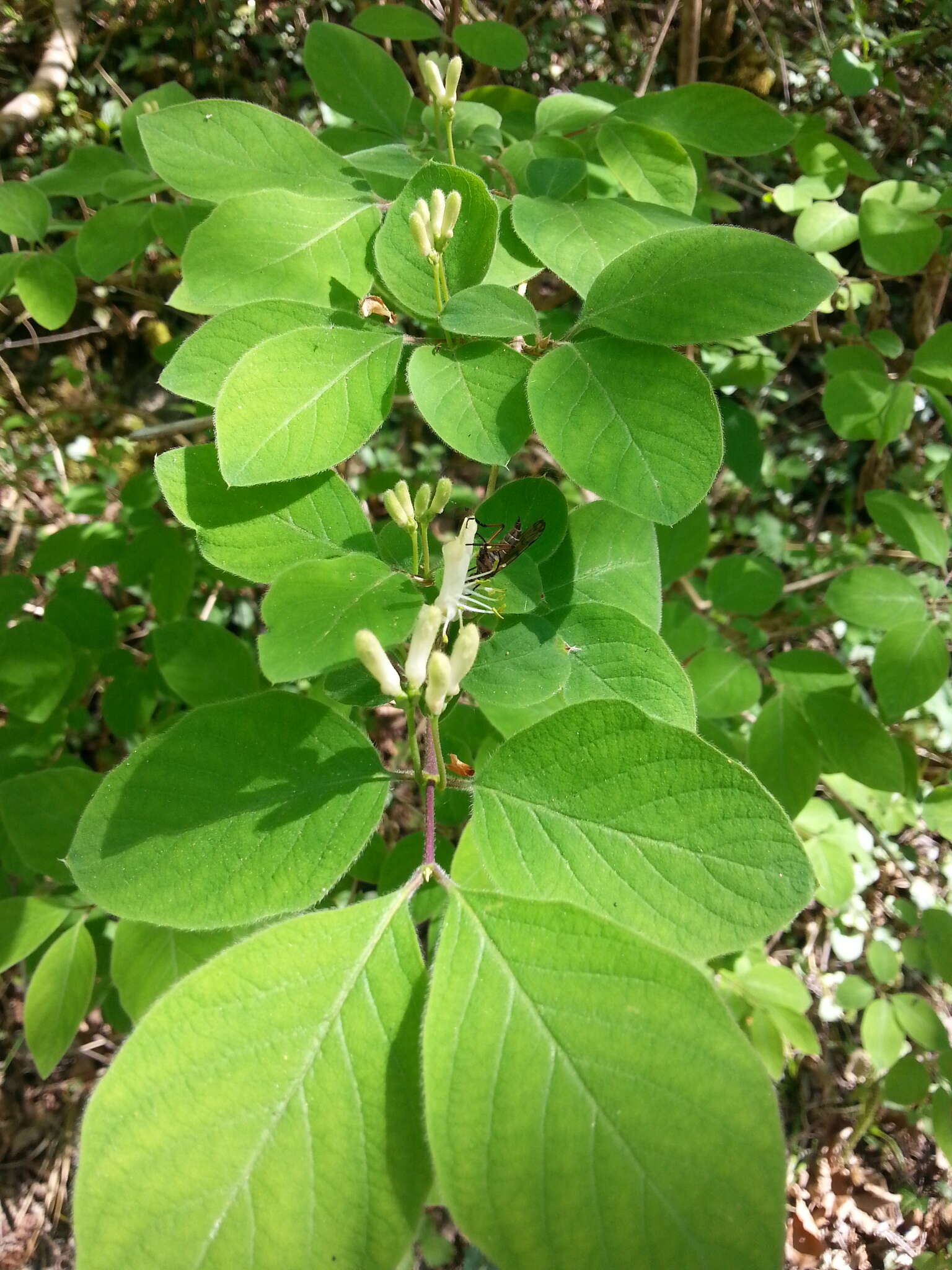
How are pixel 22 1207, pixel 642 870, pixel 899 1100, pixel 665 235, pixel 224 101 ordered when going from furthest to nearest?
pixel 22 1207
pixel 899 1100
pixel 224 101
pixel 665 235
pixel 642 870

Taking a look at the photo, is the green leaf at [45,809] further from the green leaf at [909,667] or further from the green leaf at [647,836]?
the green leaf at [909,667]

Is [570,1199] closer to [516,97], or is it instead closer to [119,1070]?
[119,1070]

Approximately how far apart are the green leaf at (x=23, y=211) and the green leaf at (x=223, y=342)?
98 cm

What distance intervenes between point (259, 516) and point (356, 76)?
3.32 ft

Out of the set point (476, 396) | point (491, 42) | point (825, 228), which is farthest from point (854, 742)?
point (491, 42)

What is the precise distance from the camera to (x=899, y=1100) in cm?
197

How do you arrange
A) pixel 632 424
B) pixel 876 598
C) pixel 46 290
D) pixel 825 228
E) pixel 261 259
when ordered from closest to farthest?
pixel 632 424
pixel 261 259
pixel 46 290
pixel 876 598
pixel 825 228

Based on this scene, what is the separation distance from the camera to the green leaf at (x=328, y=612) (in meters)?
0.66

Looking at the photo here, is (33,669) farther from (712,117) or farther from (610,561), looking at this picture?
(712,117)

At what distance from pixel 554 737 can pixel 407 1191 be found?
41cm

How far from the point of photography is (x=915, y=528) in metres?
1.81

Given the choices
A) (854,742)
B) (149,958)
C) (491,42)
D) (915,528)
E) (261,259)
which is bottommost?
(149,958)

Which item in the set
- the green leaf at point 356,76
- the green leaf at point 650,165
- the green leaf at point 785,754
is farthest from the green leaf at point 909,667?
the green leaf at point 356,76

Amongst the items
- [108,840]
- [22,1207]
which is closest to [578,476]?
[108,840]
